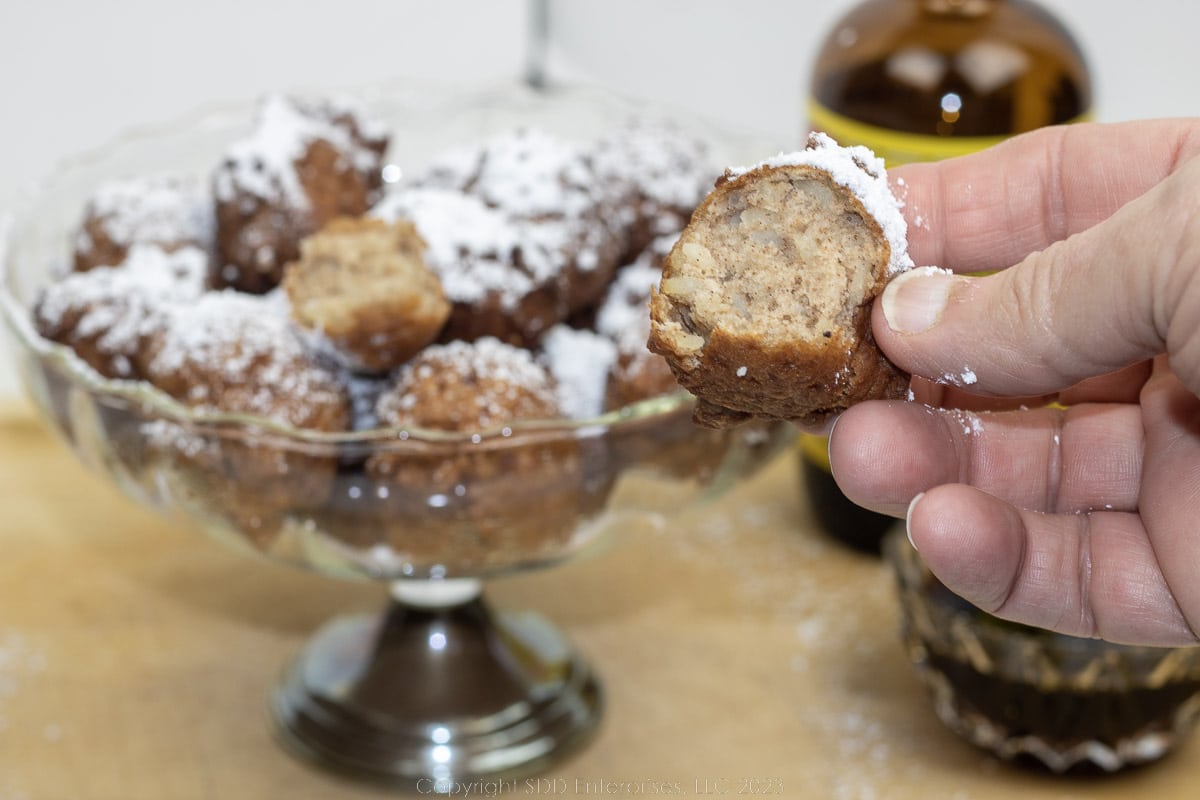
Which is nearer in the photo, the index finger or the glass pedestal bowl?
the index finger

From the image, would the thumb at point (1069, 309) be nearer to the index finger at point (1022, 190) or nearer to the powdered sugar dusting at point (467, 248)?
the index finger at point (1022, 190)

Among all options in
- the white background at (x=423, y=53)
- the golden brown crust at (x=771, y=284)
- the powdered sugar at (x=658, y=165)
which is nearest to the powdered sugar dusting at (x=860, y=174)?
the golden brown crust at (x=771, y=284)

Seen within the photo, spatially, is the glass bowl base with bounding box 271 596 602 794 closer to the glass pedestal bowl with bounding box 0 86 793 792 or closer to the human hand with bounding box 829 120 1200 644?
the glass pedestal bowl with bounding box 0 86 793 792

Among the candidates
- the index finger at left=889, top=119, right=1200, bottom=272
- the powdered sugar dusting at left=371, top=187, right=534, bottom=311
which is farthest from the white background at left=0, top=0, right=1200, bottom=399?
the index finger at left=889, top=119, right=1200, bottom=272

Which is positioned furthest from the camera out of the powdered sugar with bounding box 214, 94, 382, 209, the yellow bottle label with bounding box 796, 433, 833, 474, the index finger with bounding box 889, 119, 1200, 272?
the yellow bottle label with bounding box 796, 433, 833, 474

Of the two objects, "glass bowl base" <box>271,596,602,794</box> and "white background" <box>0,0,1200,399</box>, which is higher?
"white background" <box>0,0,1200,399</box>

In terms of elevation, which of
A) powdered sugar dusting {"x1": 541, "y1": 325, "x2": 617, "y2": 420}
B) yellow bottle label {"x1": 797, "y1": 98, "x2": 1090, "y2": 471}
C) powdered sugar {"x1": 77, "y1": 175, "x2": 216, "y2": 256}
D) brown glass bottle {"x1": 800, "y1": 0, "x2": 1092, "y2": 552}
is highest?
brown glass bottle {"x1": 800, "y1": 0, "x2": 1092, "y2": 552}

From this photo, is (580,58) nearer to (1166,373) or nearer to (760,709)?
(760,709)
